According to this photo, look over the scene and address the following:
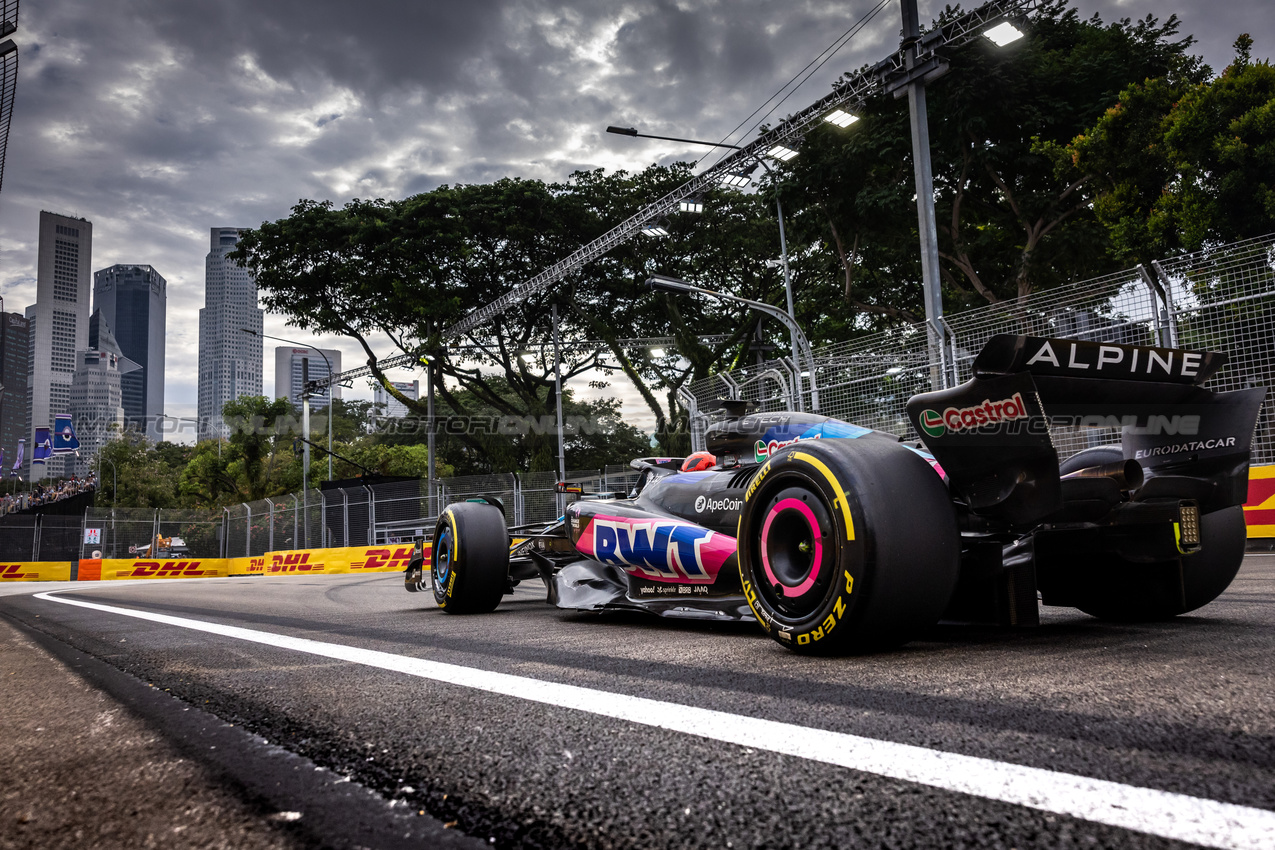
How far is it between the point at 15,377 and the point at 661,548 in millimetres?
225303

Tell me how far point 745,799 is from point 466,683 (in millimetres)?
1237

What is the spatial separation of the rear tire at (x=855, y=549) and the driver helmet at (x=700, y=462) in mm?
1926

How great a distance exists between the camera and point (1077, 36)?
17.9m

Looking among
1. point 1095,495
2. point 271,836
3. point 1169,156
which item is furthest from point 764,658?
point 1169,156

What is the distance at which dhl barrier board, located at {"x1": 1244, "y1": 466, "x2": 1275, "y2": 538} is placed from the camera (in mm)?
8398

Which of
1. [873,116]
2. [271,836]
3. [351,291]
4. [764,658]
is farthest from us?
[351,291]

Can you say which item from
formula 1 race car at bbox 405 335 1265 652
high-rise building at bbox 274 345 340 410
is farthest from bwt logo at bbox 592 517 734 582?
high-rise building at bbox 274 345 340 410

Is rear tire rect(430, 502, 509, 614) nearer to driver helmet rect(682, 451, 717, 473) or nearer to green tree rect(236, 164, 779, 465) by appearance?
driver helmet rect(682, 451, 717, 473)

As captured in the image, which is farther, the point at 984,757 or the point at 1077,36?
the point at 1077,36

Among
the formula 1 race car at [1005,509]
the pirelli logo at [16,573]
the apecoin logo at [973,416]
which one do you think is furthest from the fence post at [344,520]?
the apecoin logo at [973,416]

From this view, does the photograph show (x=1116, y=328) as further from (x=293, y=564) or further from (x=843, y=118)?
(x=293, y=564)

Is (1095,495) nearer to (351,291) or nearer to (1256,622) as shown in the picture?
(1256,622)

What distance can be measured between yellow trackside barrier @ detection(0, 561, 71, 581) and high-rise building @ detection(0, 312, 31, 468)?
183122 mm

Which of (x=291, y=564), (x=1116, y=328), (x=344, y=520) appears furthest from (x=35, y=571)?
(x=1116, y=328)
